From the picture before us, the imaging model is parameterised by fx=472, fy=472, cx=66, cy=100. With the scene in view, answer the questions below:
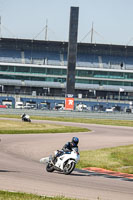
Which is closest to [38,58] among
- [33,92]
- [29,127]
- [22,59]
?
[22,59]

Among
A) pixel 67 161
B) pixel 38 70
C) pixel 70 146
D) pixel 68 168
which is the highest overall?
pixel 38 70

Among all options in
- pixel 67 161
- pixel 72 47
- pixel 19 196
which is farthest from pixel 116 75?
pixel 19 196

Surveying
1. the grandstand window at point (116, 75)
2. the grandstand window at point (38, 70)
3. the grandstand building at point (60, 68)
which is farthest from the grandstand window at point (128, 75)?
the grandstand window at point (38, 70)

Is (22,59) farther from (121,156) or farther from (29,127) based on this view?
(121,156)

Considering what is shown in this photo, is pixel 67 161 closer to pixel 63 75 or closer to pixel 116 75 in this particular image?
pixel 63 75

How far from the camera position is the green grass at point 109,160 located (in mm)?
21844

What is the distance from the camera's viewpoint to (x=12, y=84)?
108 metres

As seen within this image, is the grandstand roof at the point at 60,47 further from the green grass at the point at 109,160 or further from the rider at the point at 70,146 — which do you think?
the rider at the point at 70,146

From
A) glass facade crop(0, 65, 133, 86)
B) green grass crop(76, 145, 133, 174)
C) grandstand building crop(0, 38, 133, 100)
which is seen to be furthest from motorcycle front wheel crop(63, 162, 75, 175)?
glass facade crop(0, 65, 133, 86)

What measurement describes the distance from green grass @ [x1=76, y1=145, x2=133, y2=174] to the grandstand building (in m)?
80.6

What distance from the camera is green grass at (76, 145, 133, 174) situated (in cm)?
2184

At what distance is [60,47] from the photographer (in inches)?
4358

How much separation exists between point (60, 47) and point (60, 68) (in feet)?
18.6

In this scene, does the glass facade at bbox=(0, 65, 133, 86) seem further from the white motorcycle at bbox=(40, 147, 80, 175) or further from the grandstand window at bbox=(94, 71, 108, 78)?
the white motorcycle at bbox=(40, 147, 80, 175)
